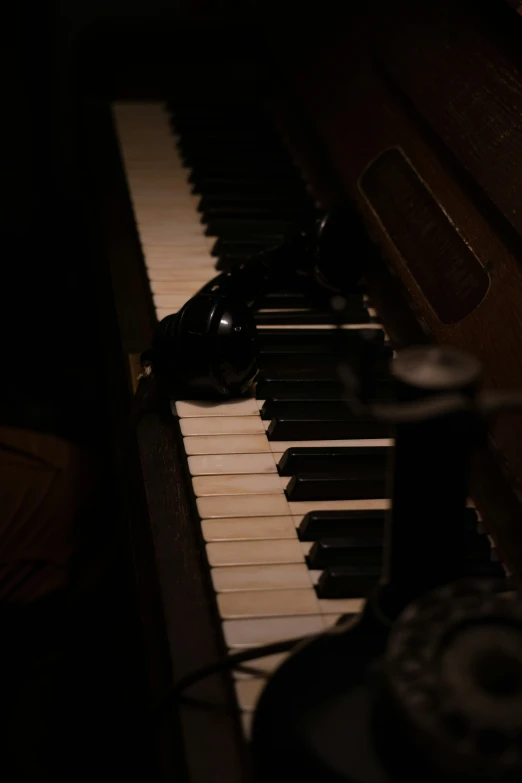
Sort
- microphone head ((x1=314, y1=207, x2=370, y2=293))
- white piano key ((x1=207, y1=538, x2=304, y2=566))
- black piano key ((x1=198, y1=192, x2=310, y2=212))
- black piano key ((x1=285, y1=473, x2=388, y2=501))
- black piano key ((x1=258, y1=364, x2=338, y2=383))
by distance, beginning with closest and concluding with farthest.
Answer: white piano key ((x1=207, y1=538, x2=304, y2=566))
black piano key ((x1=285, y1=473, x2=388, y2=501))
black piano key ((x1=258, y1=364, x2=338, y2=383))
microphone head ((x1=314, y1=207, x2=370, y2=293))
black piano key ((x1=198, y1=192, x2=310, y2=212))

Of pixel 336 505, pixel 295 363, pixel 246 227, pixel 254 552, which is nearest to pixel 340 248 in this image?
pixel 295 363

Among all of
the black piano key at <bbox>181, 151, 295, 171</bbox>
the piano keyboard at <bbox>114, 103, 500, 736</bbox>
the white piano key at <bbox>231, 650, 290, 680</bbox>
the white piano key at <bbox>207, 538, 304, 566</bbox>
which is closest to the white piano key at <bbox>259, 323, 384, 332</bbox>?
the piano keyboard at <bbox>114, 103, 500, 736</bbox>

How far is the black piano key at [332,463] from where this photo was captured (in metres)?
1.32

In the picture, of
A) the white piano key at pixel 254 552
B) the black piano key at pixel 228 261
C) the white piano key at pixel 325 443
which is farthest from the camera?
the black piano key at pixel 228 261

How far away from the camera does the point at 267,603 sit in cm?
111

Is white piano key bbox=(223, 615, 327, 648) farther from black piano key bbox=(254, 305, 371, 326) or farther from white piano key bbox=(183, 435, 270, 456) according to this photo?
black piano key bbox=(254, 305, 371, 326)

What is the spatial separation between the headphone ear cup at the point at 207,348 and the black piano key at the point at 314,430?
10cm

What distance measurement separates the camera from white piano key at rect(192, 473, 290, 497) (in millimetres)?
1288

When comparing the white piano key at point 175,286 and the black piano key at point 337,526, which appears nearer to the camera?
the black piano key at point 337,526

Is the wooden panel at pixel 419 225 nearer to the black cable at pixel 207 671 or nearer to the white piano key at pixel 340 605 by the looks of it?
the white piano key at pixel 340 605

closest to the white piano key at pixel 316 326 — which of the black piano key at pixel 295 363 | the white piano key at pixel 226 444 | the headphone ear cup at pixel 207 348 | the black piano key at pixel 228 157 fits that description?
the black piano key at pixel 295 363

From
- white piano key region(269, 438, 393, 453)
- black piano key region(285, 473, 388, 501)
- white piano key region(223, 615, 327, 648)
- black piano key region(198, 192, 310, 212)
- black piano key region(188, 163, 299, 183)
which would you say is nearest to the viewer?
white piano key region(223, 615, 327, 648)

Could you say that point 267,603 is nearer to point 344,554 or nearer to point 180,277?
point 344,554

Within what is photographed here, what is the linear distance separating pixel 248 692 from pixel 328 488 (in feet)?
1.20
